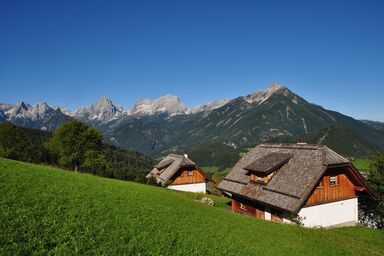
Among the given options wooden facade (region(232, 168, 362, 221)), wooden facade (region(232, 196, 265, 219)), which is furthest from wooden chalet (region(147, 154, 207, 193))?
wooden facade (region(232, 168, 362, 221))

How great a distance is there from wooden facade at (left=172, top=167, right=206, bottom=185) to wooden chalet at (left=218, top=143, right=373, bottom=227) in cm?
2698

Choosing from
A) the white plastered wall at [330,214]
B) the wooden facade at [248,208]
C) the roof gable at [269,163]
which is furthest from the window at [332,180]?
the wooden facade at [248,208]

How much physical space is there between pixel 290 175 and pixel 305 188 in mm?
3644

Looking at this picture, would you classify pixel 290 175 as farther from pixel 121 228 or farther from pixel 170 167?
pixel 170 167

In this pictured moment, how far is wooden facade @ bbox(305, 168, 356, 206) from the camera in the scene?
33.7m

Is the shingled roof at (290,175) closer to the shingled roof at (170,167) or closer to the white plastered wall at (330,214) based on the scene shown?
the white plastered wall at (330,214)

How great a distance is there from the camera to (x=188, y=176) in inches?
2648

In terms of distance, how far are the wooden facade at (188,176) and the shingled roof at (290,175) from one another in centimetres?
2415

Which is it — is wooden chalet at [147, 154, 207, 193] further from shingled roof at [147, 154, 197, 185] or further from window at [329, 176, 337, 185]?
window at [329, 176, 337, 185]

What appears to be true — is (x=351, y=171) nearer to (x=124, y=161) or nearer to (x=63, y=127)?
(x=63, y=127)

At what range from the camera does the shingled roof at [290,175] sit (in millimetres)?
32375

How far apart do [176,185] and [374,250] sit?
4456cm

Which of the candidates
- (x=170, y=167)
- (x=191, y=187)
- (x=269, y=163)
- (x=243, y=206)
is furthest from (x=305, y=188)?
(x=170, y=167)

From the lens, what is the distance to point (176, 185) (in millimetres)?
65750
